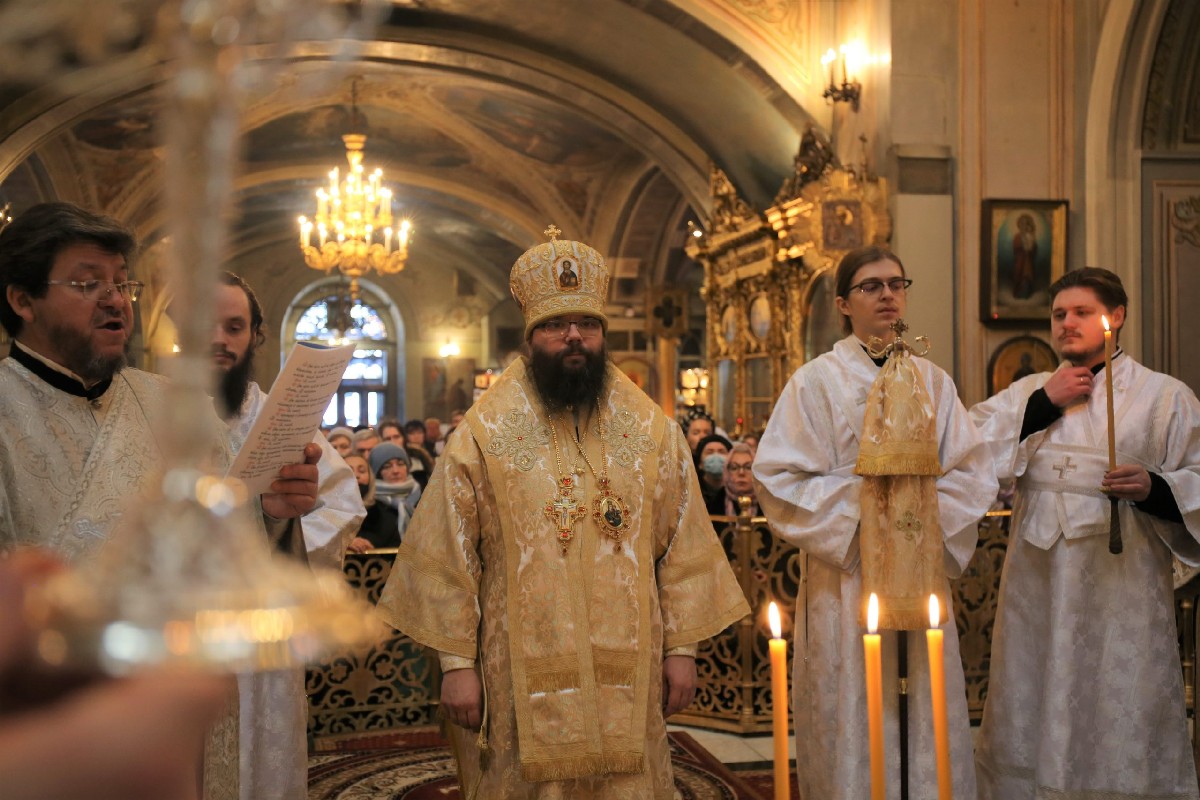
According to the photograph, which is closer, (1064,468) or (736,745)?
(1064,468)

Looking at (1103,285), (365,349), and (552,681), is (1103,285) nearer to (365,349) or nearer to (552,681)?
(552,681)

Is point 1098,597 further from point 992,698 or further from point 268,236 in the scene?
point 268,236

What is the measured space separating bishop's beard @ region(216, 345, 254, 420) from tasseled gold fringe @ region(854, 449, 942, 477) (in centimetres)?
189

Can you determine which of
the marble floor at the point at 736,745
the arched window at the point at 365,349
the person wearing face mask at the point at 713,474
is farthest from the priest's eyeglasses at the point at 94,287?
the arched window at the point at 365,349

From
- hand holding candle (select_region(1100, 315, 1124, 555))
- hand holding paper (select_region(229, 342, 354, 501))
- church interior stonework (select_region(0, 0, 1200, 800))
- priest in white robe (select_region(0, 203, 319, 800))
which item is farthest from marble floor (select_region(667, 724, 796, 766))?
→ priest in white robe (select_region(0, 203, 319, 800))

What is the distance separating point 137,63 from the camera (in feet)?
2.70

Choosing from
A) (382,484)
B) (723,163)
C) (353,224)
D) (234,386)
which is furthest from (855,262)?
(353,224)

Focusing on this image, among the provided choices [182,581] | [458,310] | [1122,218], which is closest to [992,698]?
[182,581]

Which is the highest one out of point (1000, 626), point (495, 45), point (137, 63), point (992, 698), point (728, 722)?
point (495, 45)

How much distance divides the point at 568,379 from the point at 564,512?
0.38 metres

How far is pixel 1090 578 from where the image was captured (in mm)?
4027

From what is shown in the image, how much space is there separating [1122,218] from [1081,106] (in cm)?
98

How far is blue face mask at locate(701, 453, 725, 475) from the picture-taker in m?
7.65

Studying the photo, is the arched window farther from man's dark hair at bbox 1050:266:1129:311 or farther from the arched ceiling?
man's dark hair at bbox 1050:266:1129:311
